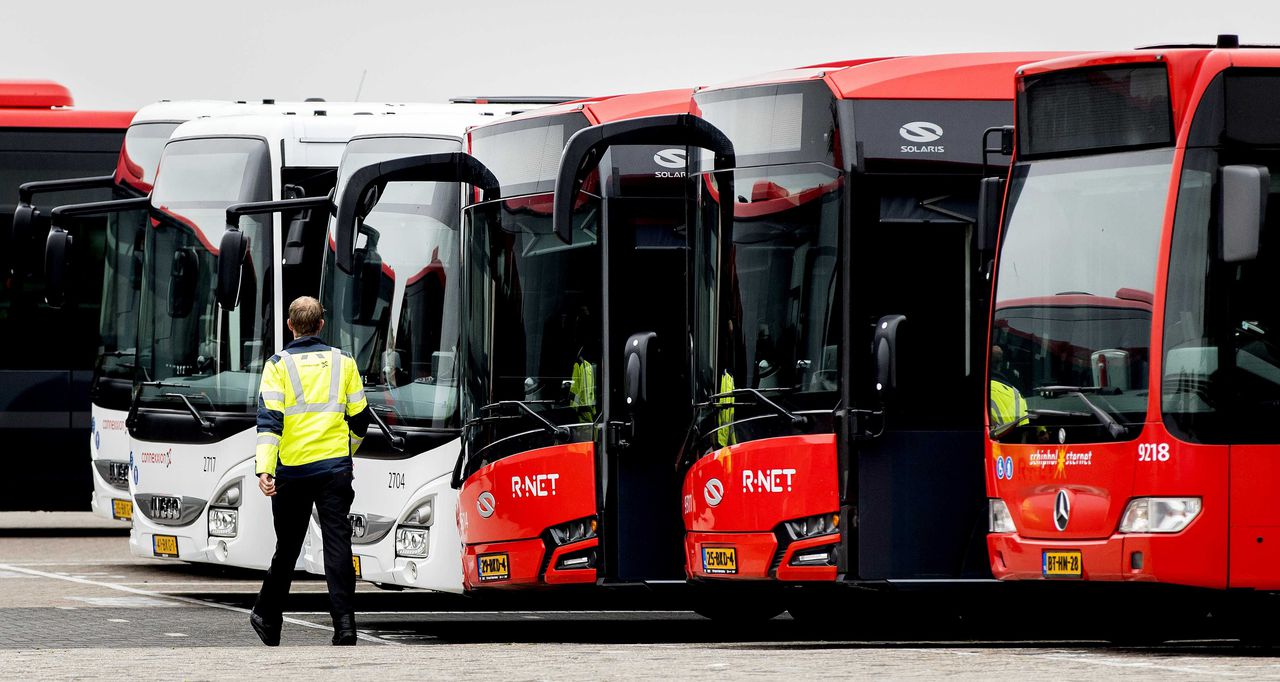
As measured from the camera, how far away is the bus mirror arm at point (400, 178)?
12750 millimetres

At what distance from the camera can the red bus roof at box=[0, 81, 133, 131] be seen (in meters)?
22.7

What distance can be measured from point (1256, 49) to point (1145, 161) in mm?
692

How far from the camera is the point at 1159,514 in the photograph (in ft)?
33.7

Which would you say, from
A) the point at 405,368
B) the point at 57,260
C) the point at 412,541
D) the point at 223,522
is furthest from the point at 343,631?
the point at 57,260

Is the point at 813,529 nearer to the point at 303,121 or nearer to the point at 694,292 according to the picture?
the point at 694,292

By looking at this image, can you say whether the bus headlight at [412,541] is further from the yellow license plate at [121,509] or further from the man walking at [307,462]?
the yellow license plate at [121,509]

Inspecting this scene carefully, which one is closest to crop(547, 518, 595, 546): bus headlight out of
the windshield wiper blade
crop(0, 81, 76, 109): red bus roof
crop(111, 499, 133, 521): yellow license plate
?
the windshield wiper blade

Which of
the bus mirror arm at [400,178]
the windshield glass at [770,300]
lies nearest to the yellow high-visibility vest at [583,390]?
the windshield glass at [770,300]

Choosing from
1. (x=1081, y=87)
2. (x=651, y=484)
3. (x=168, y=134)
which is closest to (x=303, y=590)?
(x=168, y=134)

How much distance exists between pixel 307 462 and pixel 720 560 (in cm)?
212

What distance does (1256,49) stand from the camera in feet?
34.4

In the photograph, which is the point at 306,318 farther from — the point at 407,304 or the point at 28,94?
the point at 28,94

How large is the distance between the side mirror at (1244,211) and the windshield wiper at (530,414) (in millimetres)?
3980

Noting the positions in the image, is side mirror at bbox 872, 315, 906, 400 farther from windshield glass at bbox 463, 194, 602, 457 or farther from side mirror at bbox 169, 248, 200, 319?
side mirror at bbox 169, 248, 200, 319
